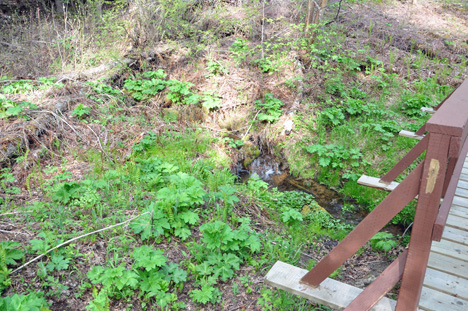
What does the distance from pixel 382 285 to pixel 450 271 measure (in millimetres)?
1238

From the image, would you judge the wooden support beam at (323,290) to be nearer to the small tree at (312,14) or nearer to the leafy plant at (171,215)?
the leafy plant at (171,215)

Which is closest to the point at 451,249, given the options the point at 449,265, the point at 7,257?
the point at 449,265

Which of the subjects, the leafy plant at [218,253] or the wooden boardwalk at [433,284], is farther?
the leafy plant at [218,253]

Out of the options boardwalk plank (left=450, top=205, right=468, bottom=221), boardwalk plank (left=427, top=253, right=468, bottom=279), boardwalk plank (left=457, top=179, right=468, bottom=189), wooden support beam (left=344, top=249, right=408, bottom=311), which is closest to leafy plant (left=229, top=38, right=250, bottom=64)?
boardwalk plank (left=457, top=179, right=468, bottom=189)

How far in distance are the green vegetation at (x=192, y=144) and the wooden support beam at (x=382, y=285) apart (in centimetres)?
99

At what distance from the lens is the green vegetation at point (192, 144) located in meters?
3.09

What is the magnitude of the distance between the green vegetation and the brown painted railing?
1167 millimetres

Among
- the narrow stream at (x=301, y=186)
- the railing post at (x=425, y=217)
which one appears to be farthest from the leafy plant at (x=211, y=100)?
the railing post at (x=425, y=217)

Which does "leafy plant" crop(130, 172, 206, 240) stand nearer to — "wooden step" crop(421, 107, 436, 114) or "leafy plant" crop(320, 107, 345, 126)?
"leafy plant" crop(320, 107, 345, 126)

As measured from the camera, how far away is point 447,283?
2604 mm

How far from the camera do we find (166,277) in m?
3.06

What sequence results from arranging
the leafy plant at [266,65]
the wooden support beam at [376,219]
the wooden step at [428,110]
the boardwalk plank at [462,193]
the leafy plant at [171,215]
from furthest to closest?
the leafy plant at [266,65] < the wooden step at [428,110] < the boardwalk plank at [462,193] < the leafy plant at [171,215] < the wooden support beam at [376,219]

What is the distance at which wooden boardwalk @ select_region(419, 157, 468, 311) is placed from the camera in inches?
95.1

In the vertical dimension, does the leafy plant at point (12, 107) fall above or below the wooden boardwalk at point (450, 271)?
above
